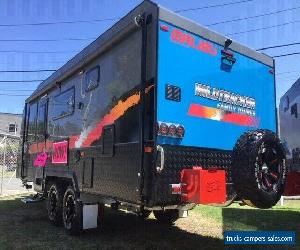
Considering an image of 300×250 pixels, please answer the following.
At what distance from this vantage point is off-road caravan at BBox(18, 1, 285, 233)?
5234 mm

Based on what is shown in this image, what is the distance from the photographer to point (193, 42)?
594 cm

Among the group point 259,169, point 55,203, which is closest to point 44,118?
point 55,203

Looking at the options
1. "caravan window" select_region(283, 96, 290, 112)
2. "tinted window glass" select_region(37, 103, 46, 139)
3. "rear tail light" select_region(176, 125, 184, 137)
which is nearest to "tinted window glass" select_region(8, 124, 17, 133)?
"tinted window glass" select_region(37, 103, 46, 139)

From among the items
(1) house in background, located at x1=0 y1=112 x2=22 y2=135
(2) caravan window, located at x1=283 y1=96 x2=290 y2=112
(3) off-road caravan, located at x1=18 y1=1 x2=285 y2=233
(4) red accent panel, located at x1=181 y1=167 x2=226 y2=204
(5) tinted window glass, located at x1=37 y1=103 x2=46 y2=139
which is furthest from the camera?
(1) house in background, located at x1=0 y1=112 x2=22 y2=135

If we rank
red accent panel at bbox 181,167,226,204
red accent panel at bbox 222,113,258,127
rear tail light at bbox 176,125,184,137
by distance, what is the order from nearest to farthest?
red accent panel at bbox 181,167,226,204
rear tail light at bbox 176,125,184,137
red accent panel at bbox 222,113,258,127

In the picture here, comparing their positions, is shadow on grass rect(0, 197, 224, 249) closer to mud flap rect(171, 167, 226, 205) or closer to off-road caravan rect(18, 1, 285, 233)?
off-road caravan rect(18, 1, 285, 233)

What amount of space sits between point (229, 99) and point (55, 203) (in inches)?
190

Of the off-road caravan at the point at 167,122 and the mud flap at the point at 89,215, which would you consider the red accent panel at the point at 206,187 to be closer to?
the off-road caravan at the point at 167,122

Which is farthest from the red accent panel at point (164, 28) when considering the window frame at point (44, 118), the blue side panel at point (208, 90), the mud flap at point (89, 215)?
the window frame at point (44, 118)

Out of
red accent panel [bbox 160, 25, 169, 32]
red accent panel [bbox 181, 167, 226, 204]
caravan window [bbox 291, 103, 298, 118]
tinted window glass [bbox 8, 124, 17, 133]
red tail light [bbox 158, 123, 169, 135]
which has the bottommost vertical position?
red accent panel [bbox 181, 167, 226, 204]

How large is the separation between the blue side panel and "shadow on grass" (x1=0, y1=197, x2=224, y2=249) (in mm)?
2247

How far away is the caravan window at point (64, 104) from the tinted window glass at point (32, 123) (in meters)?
2.03

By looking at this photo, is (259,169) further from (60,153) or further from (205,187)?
(60,153)

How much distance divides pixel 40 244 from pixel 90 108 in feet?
8.62
